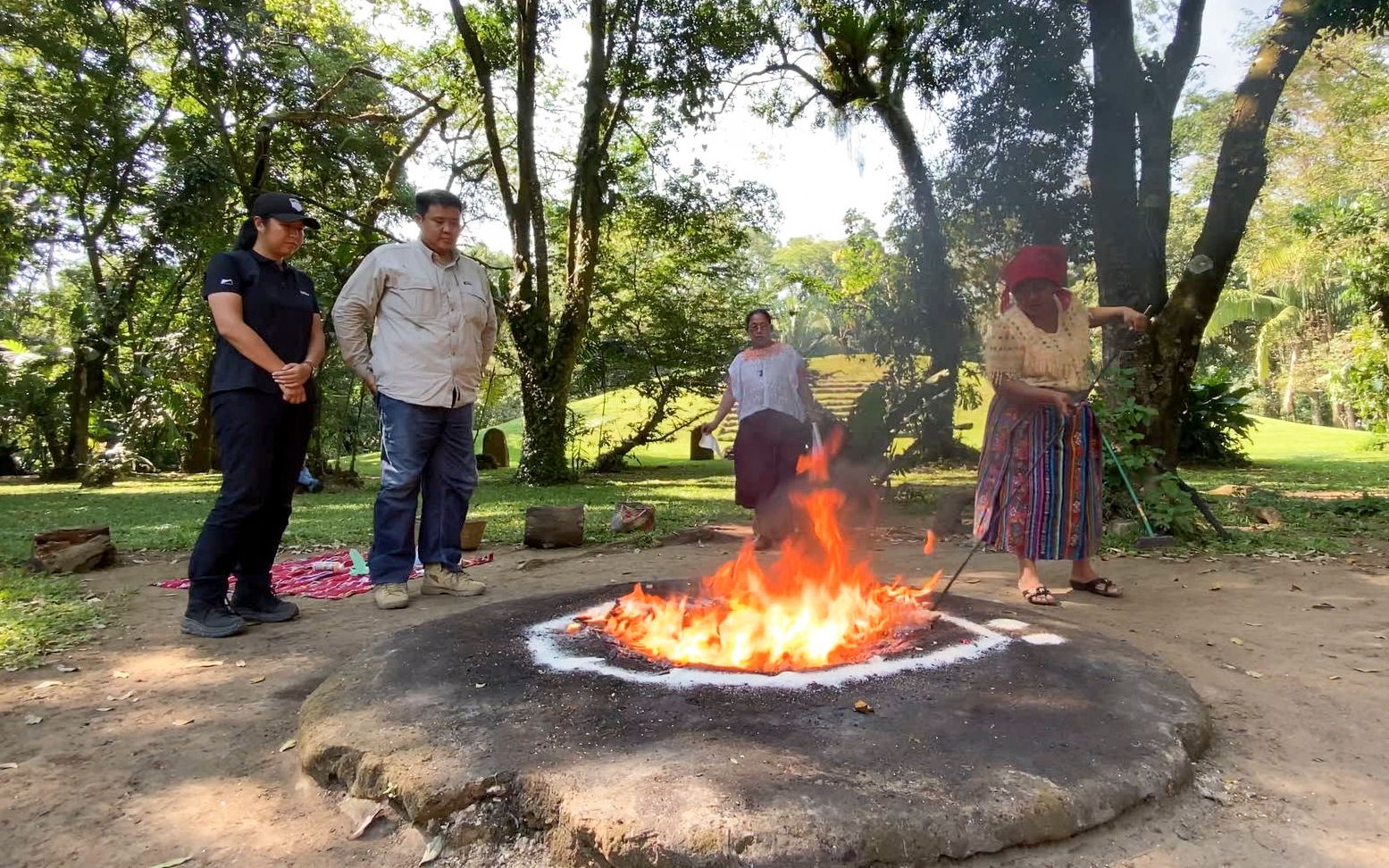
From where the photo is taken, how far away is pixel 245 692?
2.78 metres

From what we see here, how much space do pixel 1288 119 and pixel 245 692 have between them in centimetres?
1388

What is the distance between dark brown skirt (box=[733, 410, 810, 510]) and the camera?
19.1 ft

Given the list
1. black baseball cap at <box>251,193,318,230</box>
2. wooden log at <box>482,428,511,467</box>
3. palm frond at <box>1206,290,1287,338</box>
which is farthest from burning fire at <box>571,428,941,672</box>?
palm frond at <box>1206,290,1287,338</box>

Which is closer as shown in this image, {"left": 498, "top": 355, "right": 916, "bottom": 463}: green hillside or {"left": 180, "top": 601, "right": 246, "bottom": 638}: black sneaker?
{"left": 180, "top": 601, "right": 246, "bottom": 638}: black sneaker

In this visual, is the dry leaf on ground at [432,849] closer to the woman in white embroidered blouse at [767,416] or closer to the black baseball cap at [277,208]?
the black baseball cap at [277,208]

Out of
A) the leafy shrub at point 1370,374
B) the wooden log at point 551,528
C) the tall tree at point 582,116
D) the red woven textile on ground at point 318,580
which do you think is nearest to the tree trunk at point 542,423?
the tall tree at point 582,116

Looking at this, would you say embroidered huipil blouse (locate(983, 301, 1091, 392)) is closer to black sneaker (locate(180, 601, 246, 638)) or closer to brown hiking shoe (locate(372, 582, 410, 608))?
brown hiking shoe (locate(372, 582, 410, 608))

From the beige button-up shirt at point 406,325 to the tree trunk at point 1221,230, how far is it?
5.47m

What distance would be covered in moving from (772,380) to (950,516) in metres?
2.14

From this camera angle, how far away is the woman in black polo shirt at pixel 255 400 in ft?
11.1

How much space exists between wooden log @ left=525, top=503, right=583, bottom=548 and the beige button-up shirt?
207cm

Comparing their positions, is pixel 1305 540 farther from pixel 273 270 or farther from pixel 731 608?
pixel 273 270

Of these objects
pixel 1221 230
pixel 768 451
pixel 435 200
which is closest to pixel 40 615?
pixel 435 200

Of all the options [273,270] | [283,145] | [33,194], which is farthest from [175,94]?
[273,270]
